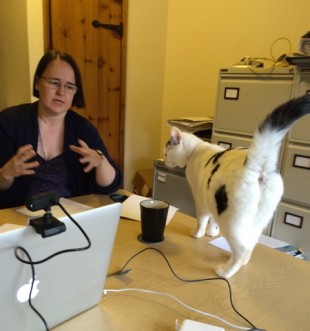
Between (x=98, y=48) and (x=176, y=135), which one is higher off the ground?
(x=98, y=48)

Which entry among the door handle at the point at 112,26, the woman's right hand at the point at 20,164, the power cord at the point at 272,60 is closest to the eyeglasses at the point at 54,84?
the woman's right hand at the point at 20,164

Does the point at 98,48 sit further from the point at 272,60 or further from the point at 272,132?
the point at 272,132

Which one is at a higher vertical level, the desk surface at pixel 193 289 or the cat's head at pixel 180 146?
the cat's head at pixel 180 146

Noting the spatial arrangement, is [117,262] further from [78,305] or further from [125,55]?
[125,55]

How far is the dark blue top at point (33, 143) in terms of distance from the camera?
120 cm

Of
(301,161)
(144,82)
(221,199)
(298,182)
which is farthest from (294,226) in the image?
(144,82)

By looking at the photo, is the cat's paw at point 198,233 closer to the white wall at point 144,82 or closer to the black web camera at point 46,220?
the black web camera at point 46,220

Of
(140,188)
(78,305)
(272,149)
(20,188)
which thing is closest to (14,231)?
(78,305)

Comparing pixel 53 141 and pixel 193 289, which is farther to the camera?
pixel 53 141

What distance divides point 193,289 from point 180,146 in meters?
0.77

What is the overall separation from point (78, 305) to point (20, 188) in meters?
0.71

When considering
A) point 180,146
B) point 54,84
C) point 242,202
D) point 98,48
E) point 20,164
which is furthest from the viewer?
point 98,48

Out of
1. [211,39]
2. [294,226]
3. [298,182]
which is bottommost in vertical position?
[294,226]

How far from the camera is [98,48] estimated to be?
2752 millimetres
